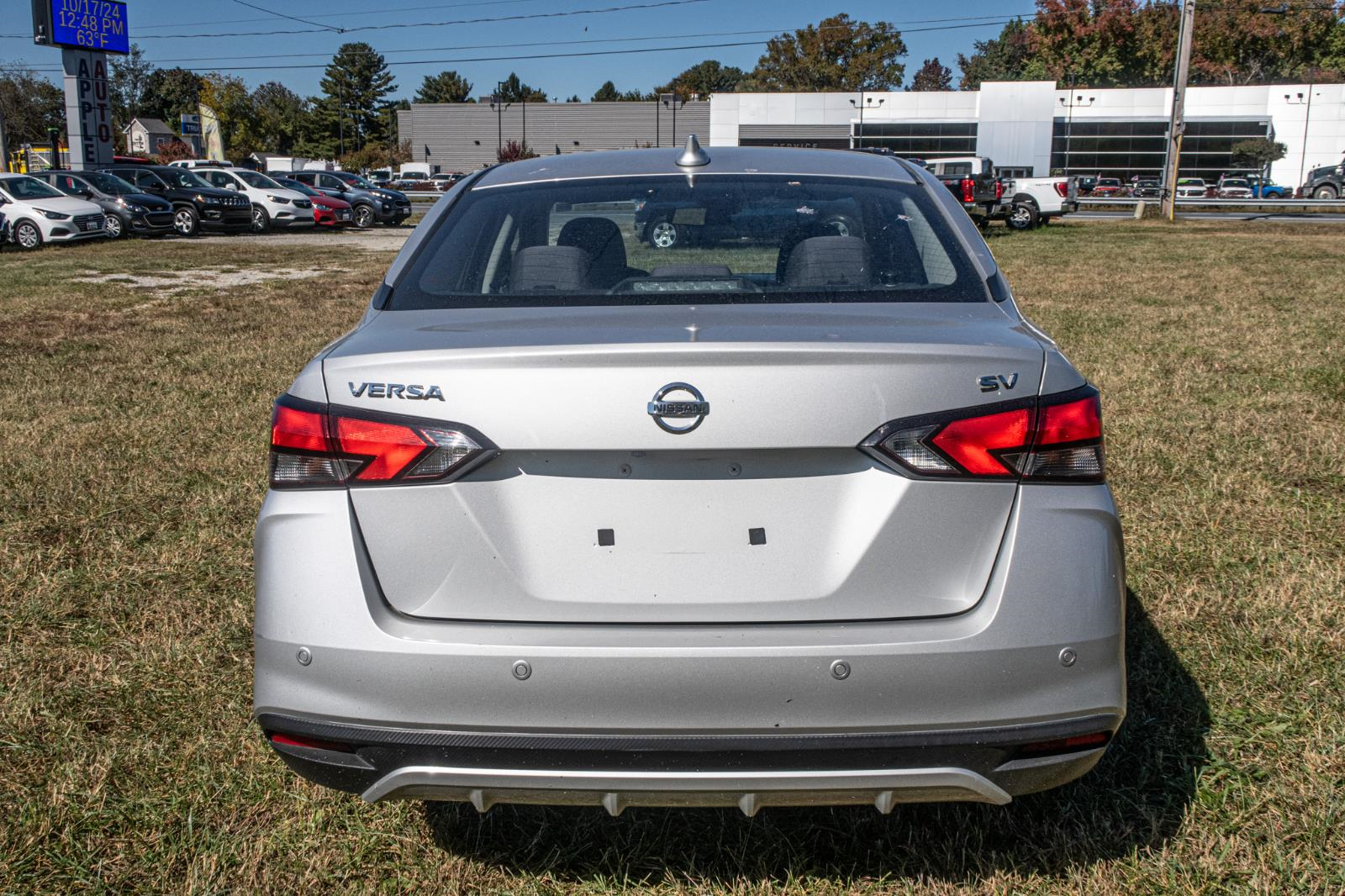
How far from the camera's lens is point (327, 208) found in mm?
32719

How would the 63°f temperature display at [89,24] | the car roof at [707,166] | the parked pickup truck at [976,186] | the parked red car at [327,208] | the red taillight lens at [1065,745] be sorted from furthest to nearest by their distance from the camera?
the 63°f temperature display at [89,24] → the parked red car at [327,208] → the parked pickup truck at [976,186] → the car roof at [707,166] → the red taillight lens at [1065,745]

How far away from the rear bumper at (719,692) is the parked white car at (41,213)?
81.3 ft

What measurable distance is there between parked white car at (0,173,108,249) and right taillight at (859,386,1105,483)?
25.4 meters

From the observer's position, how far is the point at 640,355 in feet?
6.86

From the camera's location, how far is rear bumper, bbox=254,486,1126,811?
6.82 feet

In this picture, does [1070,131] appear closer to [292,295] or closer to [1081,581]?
[292,295]

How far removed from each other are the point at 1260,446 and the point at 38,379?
27.6 feet

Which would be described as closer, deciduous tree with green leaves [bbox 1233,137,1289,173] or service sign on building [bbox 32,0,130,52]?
service sign on building [bbox 32,0,130,52]

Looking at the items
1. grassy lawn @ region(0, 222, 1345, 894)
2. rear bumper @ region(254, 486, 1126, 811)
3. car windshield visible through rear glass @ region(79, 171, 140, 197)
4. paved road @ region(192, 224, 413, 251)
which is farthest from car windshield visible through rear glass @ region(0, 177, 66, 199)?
rear bumper @ region(254, 486, 1126, 811)

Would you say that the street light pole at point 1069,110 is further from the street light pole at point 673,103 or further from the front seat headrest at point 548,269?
the front seat headrest at point 548,269

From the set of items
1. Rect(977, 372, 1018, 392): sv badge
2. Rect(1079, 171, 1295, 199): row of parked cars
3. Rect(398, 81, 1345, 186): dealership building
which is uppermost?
Rect(398, 81, 1345, 186): dealership building

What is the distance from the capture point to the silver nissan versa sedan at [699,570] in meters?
2.08

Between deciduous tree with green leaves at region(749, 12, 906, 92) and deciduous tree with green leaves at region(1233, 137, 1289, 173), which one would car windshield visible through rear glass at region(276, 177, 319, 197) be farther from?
deciduous tree with green leaves at region(749, 12, 906, 92)

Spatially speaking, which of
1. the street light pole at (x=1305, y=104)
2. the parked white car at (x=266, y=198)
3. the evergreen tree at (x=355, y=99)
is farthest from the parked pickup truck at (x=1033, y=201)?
the evergreen tree at (x=355, y=99)
